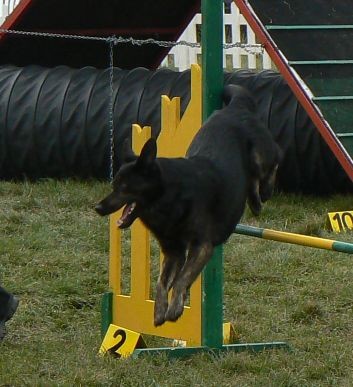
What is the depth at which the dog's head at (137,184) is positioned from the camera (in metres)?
3.78

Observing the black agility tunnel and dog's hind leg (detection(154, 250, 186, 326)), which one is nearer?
dog's hind leg (detection(154, 250, 186, 326))

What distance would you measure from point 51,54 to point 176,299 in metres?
7.14

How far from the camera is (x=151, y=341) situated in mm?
5625

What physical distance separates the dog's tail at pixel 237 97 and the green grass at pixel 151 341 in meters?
1.15

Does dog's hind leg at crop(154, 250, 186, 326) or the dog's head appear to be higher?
the dog's head

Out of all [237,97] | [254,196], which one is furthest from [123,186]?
[237,97]

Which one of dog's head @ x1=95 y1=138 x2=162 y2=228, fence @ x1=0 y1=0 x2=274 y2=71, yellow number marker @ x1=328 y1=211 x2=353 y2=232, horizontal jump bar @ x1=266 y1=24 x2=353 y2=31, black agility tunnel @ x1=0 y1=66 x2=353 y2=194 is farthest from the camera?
fence @ x1=0 y1=0 x2=274 y2=71

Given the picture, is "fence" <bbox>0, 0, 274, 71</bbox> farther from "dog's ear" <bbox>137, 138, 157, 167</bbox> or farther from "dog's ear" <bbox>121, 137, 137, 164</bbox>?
"dog's ear" <bbox>137, 138, 157, 167</bbox>

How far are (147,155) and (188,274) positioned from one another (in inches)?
19.1

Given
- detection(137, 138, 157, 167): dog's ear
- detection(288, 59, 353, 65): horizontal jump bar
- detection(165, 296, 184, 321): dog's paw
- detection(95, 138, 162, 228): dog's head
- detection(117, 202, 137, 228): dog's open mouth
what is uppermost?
detection(137, 138, 157, 167): dog's ear

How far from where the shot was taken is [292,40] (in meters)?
7.84

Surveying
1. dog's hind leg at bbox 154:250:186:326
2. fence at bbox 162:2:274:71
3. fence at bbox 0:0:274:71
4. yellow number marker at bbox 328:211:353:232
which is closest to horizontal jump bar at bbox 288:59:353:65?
A: yellow number marker at bbox 328:211:353:232

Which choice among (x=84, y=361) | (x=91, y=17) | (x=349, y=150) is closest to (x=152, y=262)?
(x=349, y=150)

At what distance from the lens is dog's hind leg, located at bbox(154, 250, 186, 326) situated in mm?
4129
